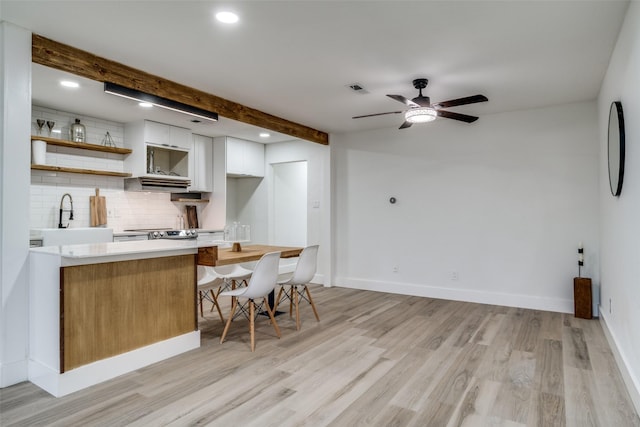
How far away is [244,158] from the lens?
6.90m

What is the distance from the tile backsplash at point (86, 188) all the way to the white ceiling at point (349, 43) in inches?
31.4

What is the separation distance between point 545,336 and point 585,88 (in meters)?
2.62

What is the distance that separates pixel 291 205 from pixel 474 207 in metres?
3.83

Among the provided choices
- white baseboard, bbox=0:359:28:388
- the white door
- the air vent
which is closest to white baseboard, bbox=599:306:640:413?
the air vent

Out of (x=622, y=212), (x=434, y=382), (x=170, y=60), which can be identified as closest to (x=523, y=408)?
(x=434, y=382)

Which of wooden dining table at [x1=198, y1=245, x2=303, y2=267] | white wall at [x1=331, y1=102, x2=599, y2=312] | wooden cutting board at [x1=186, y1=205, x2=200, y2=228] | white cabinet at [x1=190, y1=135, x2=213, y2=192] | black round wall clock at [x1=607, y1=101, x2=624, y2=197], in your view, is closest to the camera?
black round wall clock at [x1=607, y1=101, x2=624, y2=197]

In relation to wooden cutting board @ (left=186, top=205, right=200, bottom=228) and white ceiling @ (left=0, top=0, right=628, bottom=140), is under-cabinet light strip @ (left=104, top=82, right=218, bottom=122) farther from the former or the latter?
wooden cutting board @ (left=186, top=205, right=200, bottom=228)

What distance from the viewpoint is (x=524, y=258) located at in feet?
16.5

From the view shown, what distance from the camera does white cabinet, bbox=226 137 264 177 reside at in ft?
21.7

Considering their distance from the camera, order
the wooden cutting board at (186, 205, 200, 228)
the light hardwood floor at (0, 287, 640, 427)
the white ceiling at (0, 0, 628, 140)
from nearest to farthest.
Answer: the light hardwood floor at (0, 287, 640, 427)
the white ceiling at (0, 0, 628, 140)
the wooden cutting board at (186, 205, 200, 228)

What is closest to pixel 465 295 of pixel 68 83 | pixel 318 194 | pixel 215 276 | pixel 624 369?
pixel 624 369

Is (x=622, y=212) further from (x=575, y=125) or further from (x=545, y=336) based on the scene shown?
(x=575, y=125)

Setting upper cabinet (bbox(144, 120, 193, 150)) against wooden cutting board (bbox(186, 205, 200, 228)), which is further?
wooden cutting board (bbox(186, 205, 200, 228))

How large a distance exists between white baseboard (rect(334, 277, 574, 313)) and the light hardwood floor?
2.06 feet
